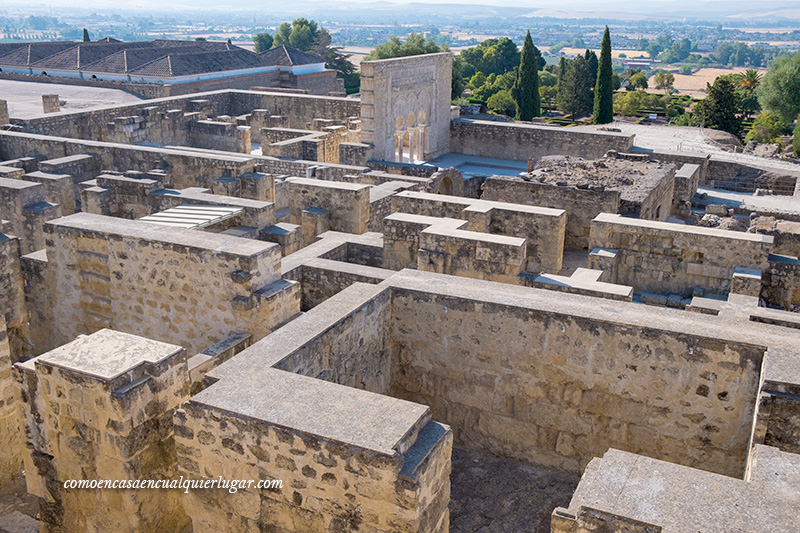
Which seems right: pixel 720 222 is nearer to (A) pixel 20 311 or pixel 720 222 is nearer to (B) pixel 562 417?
(B) pixel 562 417

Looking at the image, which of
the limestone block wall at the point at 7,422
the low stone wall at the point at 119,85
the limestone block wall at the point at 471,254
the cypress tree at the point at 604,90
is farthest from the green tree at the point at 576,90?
the limestone block wall at the point at 7,422

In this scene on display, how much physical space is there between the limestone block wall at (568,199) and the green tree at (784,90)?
32632 mm

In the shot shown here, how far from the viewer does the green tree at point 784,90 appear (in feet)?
129

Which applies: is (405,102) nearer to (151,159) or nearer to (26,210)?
(151,159)

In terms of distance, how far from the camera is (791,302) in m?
9.26

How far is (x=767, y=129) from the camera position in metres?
37.6

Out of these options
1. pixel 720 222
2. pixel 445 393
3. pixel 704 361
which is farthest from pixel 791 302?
pixel 445 393

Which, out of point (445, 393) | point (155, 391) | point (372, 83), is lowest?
point (445, 393)

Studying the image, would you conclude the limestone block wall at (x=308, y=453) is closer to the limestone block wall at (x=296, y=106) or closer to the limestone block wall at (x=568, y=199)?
the limestone block wall at (x=568, y=199)

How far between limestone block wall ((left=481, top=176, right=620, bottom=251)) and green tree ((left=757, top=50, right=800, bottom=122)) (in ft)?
107

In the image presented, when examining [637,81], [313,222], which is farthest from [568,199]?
[637,81]

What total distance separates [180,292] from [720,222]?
990 cm

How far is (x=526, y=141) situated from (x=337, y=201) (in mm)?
10261

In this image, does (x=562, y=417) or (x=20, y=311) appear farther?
(x=20, y=311)
